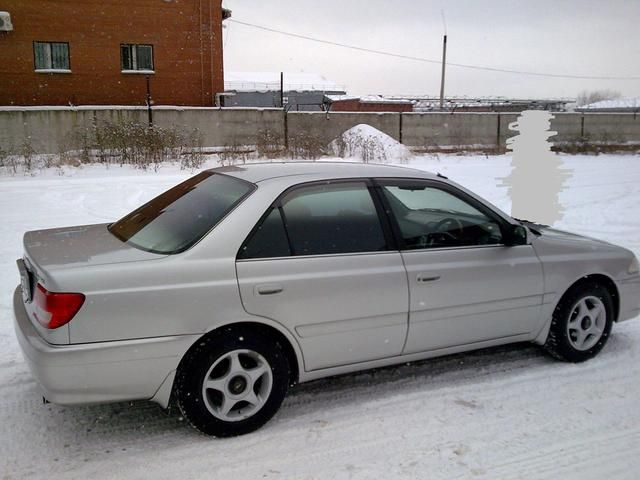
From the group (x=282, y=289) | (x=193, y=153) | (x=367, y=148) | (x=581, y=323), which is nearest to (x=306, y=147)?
(x=367, y=148)

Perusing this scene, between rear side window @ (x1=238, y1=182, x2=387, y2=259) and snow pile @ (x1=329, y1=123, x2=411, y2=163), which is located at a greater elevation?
snow pile @ (x1=329, y1=123, x2=411, y2=163)

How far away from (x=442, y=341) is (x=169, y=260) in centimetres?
185

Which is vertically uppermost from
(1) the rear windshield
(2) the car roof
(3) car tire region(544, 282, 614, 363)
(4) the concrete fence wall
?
(4) the concrete fence wall

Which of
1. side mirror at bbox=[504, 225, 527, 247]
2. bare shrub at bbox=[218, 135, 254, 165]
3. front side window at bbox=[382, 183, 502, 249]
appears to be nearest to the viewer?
front side window at bbox=[382, 183, 502, 249]

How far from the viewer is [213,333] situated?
3240 millimetres

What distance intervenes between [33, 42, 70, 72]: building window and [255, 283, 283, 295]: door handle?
25411 mm

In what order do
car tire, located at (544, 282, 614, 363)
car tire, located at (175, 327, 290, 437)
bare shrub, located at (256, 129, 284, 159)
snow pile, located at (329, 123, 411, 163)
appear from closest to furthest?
car tire, located at (175, 327, 290, 437), car tire, located at (544, 282, 614, 363), bare shrub, located at (256, 129, 284, 159), snow pile, located at (329, 123, 411, 163)

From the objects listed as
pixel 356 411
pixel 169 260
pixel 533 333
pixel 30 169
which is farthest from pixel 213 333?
pixel 30 169

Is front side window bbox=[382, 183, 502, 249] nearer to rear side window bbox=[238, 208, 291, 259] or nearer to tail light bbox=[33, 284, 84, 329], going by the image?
rear side window bbox=[238, 208, 291, 259]

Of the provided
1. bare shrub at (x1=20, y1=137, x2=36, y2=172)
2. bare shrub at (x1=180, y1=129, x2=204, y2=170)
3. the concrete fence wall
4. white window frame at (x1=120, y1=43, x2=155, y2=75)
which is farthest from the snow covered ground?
white window frame at (x1=120, y1=43, x2=155, y2=75)

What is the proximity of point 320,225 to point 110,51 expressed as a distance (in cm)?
2512

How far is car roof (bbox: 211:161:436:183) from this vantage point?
12.5 ft

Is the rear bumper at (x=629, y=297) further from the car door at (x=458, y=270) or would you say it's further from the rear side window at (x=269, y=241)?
the rear side window at (x=269, y=241)

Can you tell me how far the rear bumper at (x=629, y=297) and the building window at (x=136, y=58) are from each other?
25086mm
